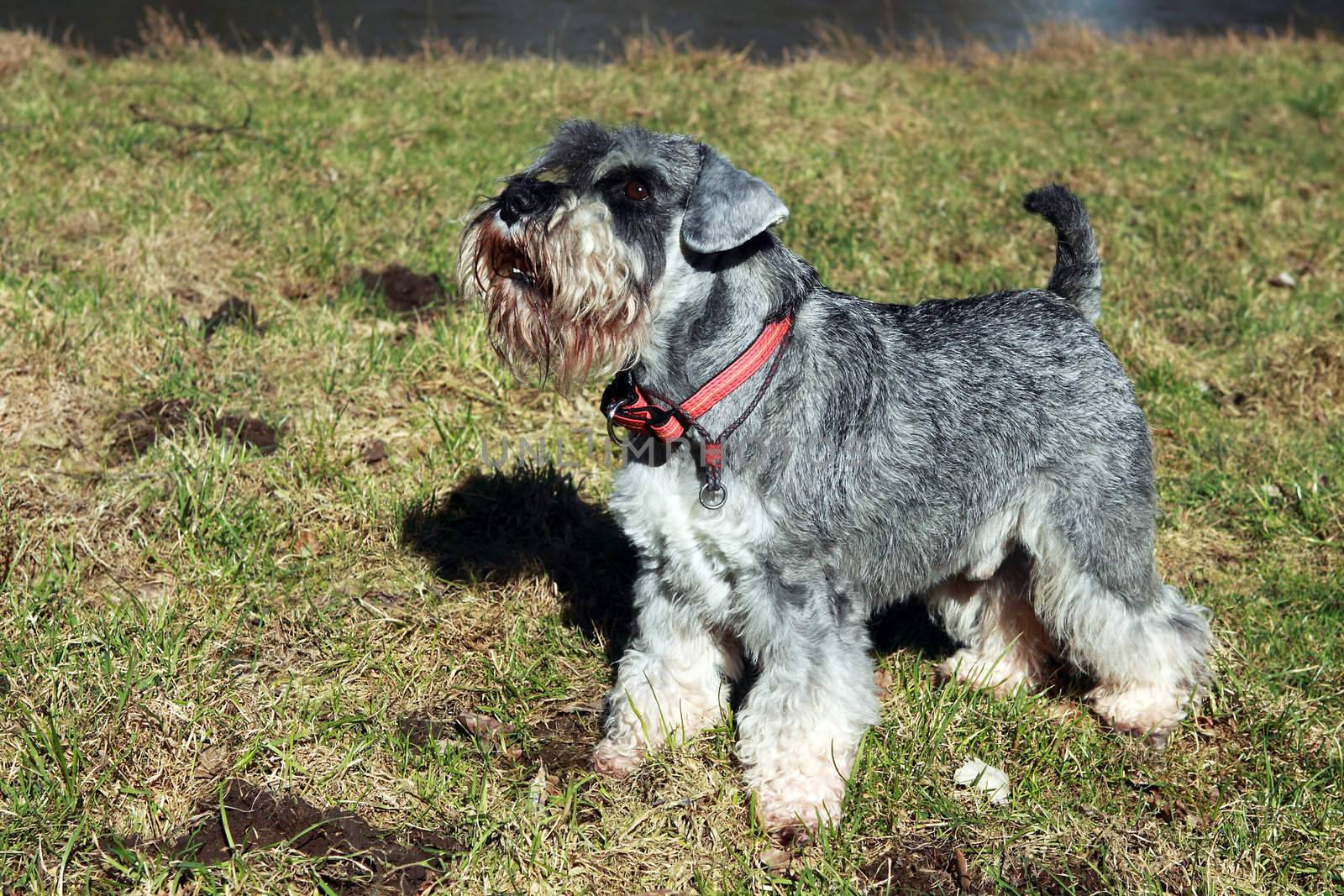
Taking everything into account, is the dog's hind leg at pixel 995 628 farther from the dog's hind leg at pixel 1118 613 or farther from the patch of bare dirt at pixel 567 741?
the patch of bare dirt at pixel 567 741

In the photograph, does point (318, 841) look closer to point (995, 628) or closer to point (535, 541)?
point (535, 541)

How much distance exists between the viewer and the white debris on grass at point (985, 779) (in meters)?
4.15

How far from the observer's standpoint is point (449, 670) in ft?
15.2

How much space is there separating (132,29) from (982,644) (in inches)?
600

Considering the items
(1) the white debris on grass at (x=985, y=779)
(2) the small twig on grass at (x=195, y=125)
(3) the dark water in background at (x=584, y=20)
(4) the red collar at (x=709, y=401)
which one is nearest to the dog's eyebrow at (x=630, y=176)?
(4) the red collar at (x=709, y=401)

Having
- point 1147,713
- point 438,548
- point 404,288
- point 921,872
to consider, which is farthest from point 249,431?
point 1147,713

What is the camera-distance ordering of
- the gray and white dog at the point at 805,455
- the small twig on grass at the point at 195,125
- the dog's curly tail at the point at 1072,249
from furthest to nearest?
the small twig on grass at the point at 195,125 → the dog's curly tail at the point at 1072,249 → the gray and white dog at the point at 805,455

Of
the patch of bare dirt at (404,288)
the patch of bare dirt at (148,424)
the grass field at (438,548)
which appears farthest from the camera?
the patch of bare dirt at (404,288)

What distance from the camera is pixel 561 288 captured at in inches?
143

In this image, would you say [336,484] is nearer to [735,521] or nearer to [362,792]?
[362,792]

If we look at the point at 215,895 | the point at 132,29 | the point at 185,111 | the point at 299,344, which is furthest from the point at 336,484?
the point at 132,29

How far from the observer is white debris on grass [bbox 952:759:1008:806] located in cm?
415

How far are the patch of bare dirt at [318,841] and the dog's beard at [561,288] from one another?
1592 mm

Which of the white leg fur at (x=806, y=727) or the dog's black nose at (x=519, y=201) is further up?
the dog's black nose at (x=519, y=201)
